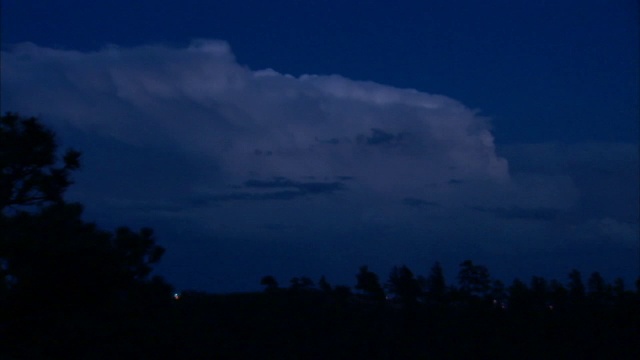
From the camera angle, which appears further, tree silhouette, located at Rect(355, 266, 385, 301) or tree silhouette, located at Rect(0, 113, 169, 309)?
tree silhouette, located at Rect(355, 266, 385, 301)

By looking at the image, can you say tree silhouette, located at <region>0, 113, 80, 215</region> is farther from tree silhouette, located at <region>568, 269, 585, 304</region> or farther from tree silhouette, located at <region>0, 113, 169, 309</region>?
tree silhouette, located at <region>568, 269, 585, 304</region>

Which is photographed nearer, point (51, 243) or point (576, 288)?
point (51, 243)

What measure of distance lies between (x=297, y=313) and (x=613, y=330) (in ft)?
22.2

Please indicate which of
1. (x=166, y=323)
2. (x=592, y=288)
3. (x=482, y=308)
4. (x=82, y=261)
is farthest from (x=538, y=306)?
(x=82, y=261)

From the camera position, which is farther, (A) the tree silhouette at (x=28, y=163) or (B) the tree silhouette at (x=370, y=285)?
(B) the tree silhouette at (x=370, y=285)

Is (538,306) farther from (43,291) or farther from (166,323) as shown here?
(43,291)

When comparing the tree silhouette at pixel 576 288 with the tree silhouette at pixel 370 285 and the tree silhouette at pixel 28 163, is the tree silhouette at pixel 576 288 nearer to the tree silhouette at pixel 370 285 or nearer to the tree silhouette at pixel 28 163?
the tree silhouette at pixel 370 285

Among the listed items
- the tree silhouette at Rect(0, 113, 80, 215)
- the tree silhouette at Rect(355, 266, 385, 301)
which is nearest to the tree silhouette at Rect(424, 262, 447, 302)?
the tree silhouette at Rect(355, 266, 385, 301)

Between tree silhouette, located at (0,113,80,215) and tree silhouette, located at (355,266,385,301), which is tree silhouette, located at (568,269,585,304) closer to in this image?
tree silhouette, located at (355,266,385,301)

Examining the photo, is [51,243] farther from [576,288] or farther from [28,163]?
[576,288]

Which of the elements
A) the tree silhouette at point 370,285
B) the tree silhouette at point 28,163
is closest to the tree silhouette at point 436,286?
the tree silhouette at point 370,285

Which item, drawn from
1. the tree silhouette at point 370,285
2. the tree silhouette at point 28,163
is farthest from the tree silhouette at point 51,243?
the tree silhouette at point 370,285

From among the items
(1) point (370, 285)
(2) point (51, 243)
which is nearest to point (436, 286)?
(1) point (370, 285)

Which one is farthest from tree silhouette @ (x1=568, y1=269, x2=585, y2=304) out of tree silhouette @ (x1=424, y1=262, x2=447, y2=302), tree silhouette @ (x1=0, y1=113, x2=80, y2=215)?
tree silhouette @ (x1=0, y1=113, x2=80, y2=215)
